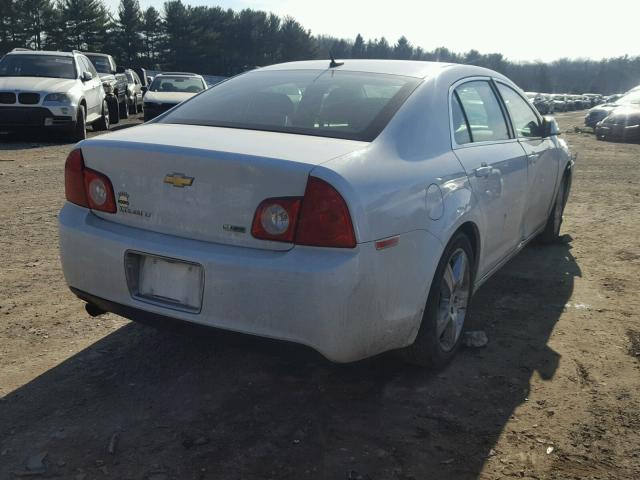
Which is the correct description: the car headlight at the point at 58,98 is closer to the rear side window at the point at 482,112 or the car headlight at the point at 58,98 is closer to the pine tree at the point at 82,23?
the rear side window at the point at 482,112

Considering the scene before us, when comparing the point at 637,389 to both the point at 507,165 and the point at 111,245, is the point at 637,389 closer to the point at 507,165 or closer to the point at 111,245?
the point at 507,165

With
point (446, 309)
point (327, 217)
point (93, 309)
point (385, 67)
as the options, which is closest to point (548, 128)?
point (385, 67)

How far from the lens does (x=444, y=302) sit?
334 cm

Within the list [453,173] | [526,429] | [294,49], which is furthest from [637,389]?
[294,49]

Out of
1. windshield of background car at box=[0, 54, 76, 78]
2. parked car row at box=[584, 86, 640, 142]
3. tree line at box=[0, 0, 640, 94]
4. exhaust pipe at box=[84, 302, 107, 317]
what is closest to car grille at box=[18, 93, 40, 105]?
windshield of background car at box=[0, 54, 76, 78]

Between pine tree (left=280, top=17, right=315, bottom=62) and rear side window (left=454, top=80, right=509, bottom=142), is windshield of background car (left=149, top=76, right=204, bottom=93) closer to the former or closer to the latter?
rear side window (left=454, top=80, right=509, bottom=142)

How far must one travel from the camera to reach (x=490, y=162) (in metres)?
3.71

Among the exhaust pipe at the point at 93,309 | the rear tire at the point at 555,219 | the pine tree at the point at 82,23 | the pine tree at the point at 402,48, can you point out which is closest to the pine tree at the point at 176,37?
the pine tree at the point at 82,23

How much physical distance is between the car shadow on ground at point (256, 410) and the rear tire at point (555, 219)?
7.21ft

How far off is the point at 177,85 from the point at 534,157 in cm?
1513

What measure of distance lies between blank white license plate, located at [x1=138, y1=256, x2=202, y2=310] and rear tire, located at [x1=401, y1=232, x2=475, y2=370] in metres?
1.10

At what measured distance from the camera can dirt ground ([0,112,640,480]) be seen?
8.31ft

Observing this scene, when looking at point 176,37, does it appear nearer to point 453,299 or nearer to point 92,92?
point 92,92

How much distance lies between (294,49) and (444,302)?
3765 inches
